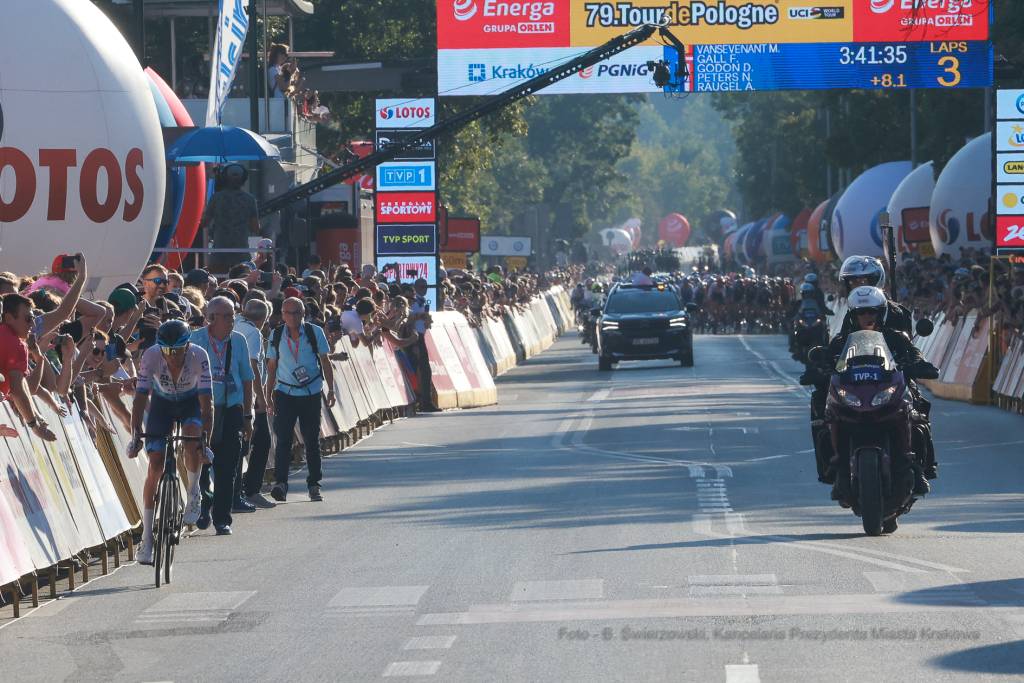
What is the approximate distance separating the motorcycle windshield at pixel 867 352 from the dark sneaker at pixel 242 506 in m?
5.22

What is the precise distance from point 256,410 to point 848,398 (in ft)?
16.4

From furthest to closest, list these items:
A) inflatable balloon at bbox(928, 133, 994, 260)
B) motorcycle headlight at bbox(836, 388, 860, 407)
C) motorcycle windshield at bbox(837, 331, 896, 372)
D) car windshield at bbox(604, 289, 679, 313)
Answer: car windshield at bbox(604, 289, 679, 313)
inflatable balloon at bbox(928, 133, 994, 260)
motorcycle windshield at bbox(837, 331, 896, 372)
motorcycle headlight at bbox(836, 388, 860, 407)

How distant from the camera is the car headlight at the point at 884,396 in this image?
1138 cm

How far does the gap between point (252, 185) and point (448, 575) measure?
24269 mm

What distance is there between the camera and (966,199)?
3441 cm

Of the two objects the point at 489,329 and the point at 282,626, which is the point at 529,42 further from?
the point at 282,626

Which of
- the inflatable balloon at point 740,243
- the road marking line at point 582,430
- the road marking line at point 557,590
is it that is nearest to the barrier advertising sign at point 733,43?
the road marking line at point 582,430

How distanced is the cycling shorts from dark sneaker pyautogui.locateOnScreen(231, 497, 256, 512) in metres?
2.94

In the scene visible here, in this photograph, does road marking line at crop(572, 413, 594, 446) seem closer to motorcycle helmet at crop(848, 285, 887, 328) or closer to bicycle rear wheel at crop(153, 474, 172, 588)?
motorcycle helmet at crop(848, 285, 887, 328)

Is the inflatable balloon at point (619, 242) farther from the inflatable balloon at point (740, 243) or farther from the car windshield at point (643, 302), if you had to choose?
the car windshield at point (643, 302)

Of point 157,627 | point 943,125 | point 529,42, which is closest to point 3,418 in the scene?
point 157,627

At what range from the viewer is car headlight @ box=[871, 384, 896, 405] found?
37.3 ft

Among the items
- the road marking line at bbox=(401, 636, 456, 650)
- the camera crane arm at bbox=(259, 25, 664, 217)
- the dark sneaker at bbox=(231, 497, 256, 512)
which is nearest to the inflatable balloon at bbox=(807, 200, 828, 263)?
the camera crane arm at bbox=(259, 25, 664, 217)

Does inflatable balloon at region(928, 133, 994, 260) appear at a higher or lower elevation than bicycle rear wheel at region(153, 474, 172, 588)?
higher
